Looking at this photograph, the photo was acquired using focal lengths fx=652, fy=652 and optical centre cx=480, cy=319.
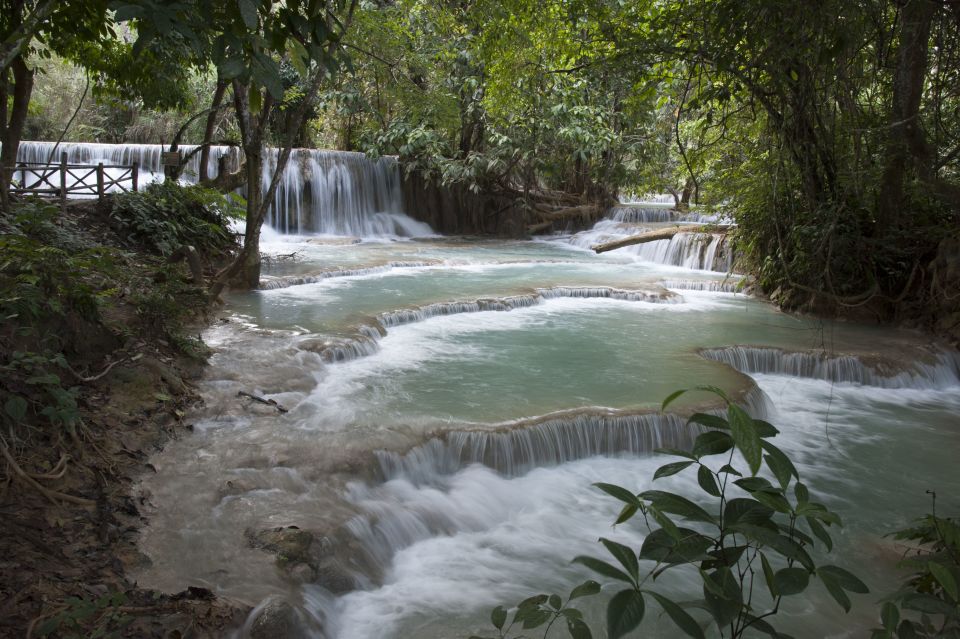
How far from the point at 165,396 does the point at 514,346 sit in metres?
4.36

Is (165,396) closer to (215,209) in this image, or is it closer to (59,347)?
(59,347)

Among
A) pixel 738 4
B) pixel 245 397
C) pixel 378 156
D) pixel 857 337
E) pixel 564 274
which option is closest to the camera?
pixel 738 4

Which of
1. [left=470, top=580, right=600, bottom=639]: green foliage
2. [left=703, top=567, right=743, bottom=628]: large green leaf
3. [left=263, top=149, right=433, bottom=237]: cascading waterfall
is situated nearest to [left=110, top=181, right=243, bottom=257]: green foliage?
[left=263, top=149, right=433, bottom=237]: cascading waterfall

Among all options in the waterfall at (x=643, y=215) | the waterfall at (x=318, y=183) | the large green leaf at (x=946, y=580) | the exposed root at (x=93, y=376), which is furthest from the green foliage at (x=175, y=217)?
the waterfall at (x=643, y=215)

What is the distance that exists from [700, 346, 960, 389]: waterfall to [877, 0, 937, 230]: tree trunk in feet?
7.41

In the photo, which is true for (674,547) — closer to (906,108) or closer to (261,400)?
(261,400)

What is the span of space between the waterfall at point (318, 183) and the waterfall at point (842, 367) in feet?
44.8

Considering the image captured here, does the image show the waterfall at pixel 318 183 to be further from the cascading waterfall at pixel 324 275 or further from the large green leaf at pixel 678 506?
the large green leaf at pixel 678 506

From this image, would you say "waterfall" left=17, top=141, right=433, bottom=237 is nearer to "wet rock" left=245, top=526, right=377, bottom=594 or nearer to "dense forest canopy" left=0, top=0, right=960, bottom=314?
"dense forest canopy" left=0, top=0, right=960, bottom=314

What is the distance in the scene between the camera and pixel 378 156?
63.3ft

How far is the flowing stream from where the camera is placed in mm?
3863

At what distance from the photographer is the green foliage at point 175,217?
10.3m

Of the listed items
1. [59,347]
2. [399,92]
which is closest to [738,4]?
[59,347]

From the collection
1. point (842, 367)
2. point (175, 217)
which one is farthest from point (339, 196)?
point (842, 367)
